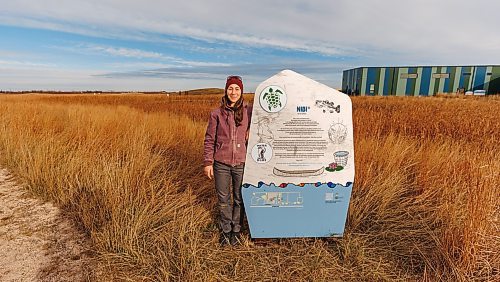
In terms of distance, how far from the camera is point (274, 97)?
6.94 ft

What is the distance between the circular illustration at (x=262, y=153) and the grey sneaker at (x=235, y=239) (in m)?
0.83

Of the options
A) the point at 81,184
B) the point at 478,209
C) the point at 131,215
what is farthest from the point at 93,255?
the point at 478,209

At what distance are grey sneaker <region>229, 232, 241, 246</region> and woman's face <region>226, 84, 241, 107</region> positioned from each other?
1302 mm

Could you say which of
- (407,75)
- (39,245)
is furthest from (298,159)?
(407,75)

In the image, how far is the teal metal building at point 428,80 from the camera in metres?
29.8

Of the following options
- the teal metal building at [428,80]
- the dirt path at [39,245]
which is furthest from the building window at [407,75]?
the dirt path at [39,245]

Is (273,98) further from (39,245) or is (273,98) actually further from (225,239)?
(39,245)

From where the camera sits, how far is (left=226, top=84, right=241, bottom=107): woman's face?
224 centimetres

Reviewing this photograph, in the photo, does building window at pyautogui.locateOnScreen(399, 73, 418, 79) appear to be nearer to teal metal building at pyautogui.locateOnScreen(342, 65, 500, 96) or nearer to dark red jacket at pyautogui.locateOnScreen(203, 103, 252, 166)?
teal metal building at pyautogui.locateOnScreen(342, 65, 500, 96)

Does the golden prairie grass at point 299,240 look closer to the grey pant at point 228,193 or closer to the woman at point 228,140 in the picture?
→ the grey pant at point 228,193

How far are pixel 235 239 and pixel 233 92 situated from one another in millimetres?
1421

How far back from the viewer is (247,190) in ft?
7.50

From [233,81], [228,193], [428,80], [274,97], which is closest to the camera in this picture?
[274,97]

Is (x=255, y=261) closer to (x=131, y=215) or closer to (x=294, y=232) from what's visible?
(x=294, y=232)
